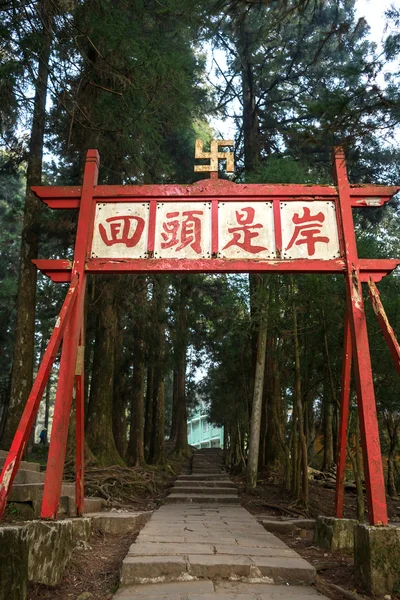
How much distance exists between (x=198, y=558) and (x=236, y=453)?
15793 millimetres

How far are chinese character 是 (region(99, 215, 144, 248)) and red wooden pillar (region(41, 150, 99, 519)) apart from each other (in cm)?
18

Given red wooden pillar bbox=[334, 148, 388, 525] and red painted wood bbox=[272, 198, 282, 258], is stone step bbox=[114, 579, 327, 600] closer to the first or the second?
red wooden pillar bbox=[334, 148, 388, 525]

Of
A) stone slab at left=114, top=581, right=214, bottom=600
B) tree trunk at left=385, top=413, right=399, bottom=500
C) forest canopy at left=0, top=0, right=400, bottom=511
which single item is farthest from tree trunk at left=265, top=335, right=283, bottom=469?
stone slab at left=114, top=581, right=214, bottom=600

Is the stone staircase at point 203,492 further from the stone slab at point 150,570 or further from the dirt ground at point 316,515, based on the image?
Result: the stone slab at point 150,570

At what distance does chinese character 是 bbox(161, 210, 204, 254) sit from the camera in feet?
16.1

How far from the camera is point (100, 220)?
509 cm

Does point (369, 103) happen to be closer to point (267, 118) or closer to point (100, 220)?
point (100, 220)

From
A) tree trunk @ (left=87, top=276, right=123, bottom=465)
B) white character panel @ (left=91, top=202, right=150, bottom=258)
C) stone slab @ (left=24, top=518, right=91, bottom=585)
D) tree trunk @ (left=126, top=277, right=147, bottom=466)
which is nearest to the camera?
stone slab @ (left=24, top=518, right=91, bottom=585)

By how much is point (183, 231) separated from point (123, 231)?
2.08ft

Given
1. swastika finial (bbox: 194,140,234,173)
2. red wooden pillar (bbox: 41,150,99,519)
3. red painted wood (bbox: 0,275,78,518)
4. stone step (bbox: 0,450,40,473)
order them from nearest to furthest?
red painted wood (bbox: 0,275,78,518) < red wooden pillar (bbox: 41,150,99,519) < swastika finial (bbox: 194,140,234,173) < stone step (bbox: 0,450,40,473)

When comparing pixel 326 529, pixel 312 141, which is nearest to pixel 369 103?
pixel 312 141

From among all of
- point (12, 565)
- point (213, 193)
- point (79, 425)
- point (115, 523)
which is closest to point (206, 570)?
point (12, 565)

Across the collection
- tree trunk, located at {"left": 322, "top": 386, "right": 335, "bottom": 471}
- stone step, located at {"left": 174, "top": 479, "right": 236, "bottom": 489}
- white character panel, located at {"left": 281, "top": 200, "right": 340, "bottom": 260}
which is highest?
white character panel, located at {"left": 281, "top": 200, "right": 340, "bottom": 260}

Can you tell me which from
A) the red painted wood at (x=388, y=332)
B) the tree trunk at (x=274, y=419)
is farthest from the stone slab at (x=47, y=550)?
the tree trunk at (x=274, y=419)
